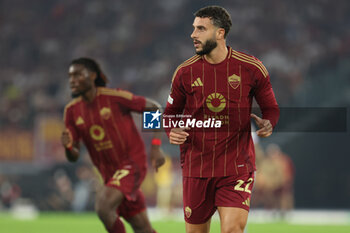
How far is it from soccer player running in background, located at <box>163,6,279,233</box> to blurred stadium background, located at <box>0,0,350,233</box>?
8.11 m

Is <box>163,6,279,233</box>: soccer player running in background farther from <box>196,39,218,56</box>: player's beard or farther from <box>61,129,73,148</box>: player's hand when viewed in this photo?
<box>61,129,73,148</box>: player's hand

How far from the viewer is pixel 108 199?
24.0 feet

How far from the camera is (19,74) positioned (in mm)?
25062

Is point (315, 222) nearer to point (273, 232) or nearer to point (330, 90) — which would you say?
point (273, 232)

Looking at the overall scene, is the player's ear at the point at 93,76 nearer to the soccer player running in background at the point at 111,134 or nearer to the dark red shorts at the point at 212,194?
the soccer player running in background at the point at 111,134

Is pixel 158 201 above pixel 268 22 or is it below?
below

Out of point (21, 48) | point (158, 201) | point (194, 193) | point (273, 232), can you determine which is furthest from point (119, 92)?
point (21, 48)

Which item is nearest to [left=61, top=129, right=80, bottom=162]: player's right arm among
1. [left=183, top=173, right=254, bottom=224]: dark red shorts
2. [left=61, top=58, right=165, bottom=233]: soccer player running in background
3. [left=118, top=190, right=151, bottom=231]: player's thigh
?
[left=61, top=58, right=165, bottom=233]: soccer player running in background

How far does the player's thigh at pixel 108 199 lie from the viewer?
7.27 m

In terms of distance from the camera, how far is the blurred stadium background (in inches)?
752

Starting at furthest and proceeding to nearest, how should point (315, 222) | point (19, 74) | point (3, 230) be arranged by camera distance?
point (19, 74) → point (315, 222) → point (3, 230)

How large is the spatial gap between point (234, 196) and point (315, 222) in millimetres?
11184

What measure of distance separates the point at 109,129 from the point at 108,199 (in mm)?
872

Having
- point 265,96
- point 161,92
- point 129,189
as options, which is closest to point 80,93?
point 129,189
